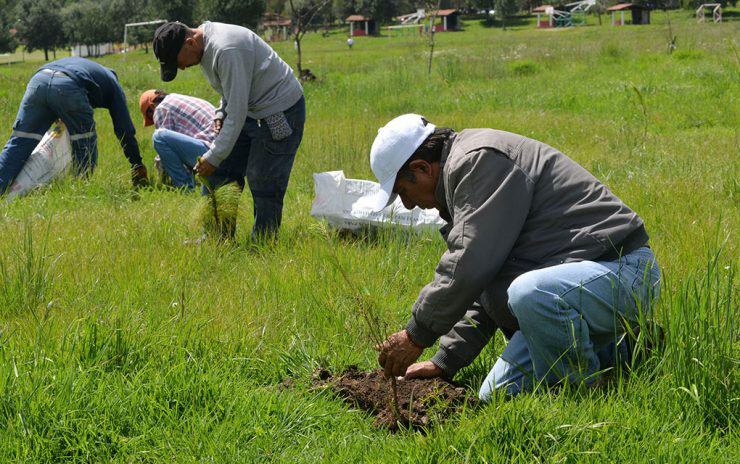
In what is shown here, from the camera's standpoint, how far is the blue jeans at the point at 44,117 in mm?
6562

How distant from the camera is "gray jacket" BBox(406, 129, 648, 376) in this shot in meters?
2.59

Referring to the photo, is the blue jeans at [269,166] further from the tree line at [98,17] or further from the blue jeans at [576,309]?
the tree line at [98,17]

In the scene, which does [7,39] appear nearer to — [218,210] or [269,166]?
[269,166]

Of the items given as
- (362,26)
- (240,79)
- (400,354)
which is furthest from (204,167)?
(362,26)

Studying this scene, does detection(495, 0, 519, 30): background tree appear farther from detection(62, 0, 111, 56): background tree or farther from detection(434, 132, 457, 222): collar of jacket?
Answer: detection(434, 132, 457, 222): collar of jacket

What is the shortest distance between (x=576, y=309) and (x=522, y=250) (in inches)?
10.9

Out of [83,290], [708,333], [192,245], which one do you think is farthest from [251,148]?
[708,333]

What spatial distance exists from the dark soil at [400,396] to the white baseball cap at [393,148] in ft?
2.33

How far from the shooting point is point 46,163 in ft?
22.3

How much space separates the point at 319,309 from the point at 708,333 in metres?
1.71

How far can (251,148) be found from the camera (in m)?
5.09

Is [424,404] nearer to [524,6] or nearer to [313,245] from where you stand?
[313,245]

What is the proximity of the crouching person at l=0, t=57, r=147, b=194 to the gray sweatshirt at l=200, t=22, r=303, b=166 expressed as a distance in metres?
2.18

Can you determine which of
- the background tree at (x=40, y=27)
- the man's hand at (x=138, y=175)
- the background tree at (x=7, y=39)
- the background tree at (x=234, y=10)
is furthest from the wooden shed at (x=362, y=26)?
the man's hand at (x=138, y=175)
